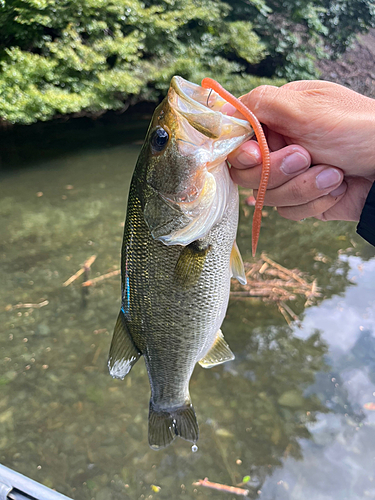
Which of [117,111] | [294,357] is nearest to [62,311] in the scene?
[294,357]

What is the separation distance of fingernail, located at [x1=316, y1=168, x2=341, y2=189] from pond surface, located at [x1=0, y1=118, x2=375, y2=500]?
6.25 feet

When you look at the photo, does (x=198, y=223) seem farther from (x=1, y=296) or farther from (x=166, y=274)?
(x=1, y=296)

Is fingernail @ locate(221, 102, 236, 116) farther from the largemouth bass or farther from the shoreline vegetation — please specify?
the shoreline vegetation

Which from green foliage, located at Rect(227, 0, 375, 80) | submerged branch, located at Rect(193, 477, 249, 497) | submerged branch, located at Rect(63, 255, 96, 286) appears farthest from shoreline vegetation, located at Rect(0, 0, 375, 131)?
submerged branch, located at Rect(193, 477, 249, 497)

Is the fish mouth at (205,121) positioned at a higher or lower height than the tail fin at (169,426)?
higher

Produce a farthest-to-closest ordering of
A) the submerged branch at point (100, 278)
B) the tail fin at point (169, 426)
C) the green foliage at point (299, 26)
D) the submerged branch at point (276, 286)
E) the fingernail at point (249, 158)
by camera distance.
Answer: the green foliage at point (299, 26), the submerged branch at point (100, 278), the submerged branch at point (276, 286), the tail fin at point (169, 426), the fingernail at point (249, 158)

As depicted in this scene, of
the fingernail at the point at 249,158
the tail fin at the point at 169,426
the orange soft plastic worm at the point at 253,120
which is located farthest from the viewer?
the tail fin at the point at 169,426

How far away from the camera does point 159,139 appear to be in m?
1.08

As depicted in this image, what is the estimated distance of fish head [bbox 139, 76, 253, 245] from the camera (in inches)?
40.3

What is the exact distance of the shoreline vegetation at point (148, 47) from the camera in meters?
5.76

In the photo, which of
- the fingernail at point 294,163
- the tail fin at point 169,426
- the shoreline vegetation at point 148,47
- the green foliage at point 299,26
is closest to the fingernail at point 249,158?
the fingernail at point 294,163

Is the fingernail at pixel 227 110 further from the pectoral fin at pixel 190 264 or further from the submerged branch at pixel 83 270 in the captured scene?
the submerged branch at pixel 83 270

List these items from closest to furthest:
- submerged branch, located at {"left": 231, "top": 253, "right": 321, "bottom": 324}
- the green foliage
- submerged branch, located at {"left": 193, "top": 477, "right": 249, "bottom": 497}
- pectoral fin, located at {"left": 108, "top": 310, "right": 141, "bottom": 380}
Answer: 1. pectoral fin, located at {"left": 108, "top": 310, "right": 141, "bottom": 380}
2. submerged branch, located at {"left": 193, "top": 477, "right": 249, "bottom": 497}
3. submerged branch, located at {"left": 231, "top": 253, "right": 321, "bottom": 324}
4. the green foliage

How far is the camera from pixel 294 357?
290 centimetres
